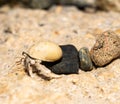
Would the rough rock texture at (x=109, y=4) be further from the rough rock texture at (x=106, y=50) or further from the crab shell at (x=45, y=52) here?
the crab shell at (x=45, y=52)

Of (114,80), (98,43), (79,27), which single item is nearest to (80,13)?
(79,27)

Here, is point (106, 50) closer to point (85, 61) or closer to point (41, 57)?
point (85, 61)

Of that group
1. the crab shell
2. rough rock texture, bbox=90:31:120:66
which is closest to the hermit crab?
the crab shell

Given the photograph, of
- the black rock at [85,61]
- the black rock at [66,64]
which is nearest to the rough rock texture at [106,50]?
the black rock at [85,61]

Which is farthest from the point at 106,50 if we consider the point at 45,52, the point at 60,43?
the point at 60,43

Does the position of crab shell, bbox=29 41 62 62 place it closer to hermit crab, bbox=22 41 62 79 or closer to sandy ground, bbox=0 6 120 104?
hermit crab, bbox=22 41 62 79

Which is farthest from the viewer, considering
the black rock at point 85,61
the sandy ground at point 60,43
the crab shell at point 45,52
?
the black rock at point 85,61
